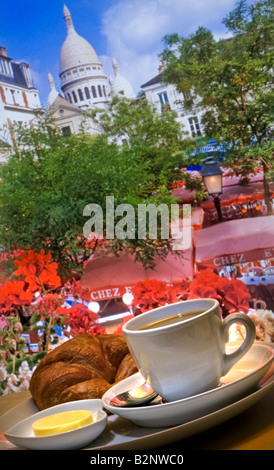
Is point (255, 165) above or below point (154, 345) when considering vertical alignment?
→ above

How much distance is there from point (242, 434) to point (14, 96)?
1506 millimetres

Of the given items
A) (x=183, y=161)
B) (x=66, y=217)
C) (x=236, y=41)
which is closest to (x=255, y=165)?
(x=183, y=161)

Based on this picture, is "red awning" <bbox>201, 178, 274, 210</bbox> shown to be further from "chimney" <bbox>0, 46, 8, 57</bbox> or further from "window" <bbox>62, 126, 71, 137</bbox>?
"chimney" <bbox>0, 46, 8, 57</bbox>

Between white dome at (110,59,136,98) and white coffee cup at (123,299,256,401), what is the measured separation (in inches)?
44.0

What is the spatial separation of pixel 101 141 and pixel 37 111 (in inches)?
11.5

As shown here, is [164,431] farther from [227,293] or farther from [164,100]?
[164,100]

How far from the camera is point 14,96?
6.26 ft

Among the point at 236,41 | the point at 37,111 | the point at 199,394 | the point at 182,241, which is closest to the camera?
the point at 199,394

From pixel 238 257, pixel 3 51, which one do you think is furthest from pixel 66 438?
pixel 3 51

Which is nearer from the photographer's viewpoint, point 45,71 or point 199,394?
point 199,394

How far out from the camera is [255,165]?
1.56m

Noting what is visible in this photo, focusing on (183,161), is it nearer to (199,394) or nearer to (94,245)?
(94,245)

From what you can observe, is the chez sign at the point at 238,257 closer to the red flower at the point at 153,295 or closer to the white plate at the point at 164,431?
the red flower at the point at 153,295

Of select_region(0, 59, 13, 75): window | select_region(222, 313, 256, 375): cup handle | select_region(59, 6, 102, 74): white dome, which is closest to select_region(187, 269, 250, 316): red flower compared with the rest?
select_region(222, 313, 256, 375): cup handle
